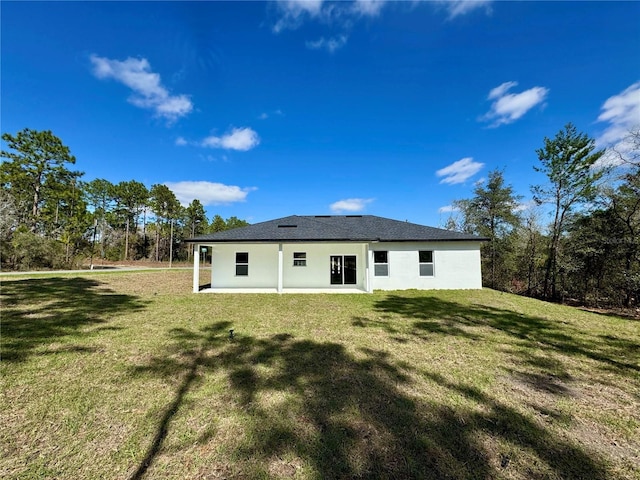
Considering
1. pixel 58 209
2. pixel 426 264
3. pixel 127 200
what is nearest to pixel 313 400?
pixel 426 264

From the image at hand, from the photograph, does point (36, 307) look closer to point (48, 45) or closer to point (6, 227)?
point (48, 45)

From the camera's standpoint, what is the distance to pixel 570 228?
52.9 ft

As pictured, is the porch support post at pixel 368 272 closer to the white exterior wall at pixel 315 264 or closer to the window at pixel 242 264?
the white exterior wall at pixel 315 264

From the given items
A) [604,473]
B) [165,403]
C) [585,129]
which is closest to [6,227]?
[165,403]

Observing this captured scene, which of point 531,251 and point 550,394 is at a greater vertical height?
point 531,251

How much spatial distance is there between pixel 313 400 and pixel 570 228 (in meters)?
20.0

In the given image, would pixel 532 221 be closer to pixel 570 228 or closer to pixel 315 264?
pixel 570 228

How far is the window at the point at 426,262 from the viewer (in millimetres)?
13555

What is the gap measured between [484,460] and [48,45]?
1604cm

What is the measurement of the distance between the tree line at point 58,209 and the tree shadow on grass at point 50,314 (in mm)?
15489

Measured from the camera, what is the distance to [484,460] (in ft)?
7.54

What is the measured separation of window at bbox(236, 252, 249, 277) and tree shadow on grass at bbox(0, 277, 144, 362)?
4826 millimetres

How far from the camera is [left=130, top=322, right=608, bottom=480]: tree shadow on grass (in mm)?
2227

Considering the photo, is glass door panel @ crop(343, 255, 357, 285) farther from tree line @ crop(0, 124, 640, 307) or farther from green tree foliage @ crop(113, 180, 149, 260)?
green tree foliage @ crop(113, 180, 149, 260)
